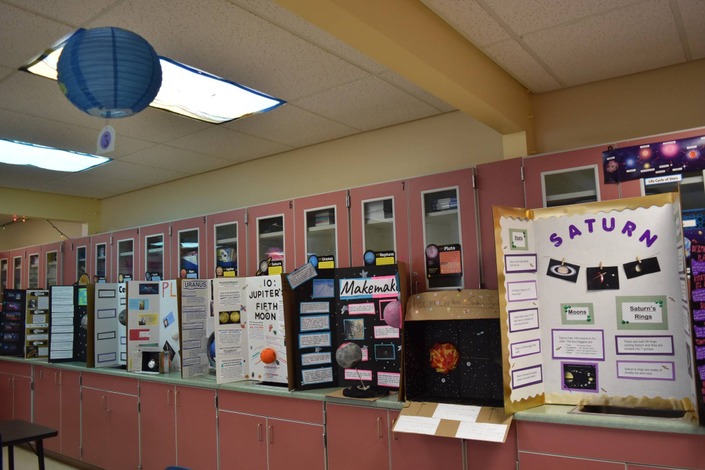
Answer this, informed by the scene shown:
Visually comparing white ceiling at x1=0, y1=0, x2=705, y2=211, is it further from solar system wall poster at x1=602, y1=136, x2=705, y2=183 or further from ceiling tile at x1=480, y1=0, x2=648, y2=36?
solar system wall poster at x1=602, y1=136, x2=705, y2=183

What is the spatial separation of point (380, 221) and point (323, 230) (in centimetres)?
53

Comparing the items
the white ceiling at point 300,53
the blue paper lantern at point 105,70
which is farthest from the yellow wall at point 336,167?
the blue paper lantern at point 105,70

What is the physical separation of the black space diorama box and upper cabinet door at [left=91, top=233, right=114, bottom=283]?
418 centimetres

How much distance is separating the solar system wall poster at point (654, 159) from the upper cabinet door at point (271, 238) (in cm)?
235

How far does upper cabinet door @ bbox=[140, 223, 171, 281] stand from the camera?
5.44 m

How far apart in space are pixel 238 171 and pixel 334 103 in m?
2.11

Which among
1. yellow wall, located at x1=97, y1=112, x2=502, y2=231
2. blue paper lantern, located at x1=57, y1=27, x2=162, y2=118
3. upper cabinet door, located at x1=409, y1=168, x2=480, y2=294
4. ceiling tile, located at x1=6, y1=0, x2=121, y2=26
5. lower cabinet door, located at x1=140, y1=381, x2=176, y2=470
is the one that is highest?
ceiling tile, located at x1=6, y1=0, x2=121, y2=26

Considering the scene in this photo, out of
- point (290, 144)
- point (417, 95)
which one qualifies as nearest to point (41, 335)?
point (290, 144)

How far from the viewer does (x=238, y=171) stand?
578 centimetres

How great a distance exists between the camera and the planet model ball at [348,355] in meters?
3.54

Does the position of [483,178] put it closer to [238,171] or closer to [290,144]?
[290,144]

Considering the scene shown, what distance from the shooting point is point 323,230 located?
4.15m

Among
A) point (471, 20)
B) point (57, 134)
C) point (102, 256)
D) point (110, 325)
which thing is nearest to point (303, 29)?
point (471, 20)

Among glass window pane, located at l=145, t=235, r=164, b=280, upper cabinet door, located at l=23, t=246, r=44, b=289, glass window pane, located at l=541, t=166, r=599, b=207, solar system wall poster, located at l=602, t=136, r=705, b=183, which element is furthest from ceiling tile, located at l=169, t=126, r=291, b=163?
upper cabinet door, located at l=23, t=246, r=44, b=289
